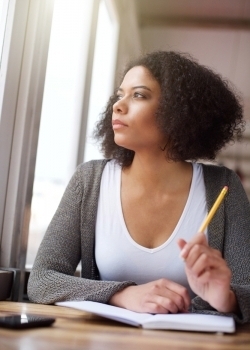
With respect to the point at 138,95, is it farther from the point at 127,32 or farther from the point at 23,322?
the point at 127,32

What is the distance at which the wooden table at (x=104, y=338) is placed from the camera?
0.69 m


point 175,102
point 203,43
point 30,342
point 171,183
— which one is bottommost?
point 30,342

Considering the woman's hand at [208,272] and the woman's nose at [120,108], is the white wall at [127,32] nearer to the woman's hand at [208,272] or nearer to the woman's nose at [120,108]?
the woman's nose at [120,108]

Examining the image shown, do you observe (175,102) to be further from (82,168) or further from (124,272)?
(124,272)

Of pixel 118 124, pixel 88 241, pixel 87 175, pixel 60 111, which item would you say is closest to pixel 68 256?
pixel 88 241

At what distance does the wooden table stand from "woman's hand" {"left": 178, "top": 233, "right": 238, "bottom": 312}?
0.07 m

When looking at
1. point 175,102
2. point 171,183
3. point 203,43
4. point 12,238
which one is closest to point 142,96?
point 175,102

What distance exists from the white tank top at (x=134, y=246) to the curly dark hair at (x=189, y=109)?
108 mm

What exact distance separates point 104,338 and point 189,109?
788 mm

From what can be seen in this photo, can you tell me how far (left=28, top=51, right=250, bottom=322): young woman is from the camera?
4.20 feet

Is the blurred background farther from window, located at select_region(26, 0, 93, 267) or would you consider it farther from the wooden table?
the wooden table

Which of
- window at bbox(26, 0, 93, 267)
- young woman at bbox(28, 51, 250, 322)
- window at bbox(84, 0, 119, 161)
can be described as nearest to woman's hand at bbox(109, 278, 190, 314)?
young woman at bbox(28, 51, 250, 322)

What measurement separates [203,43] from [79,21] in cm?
113

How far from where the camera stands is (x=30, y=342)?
68 cm
